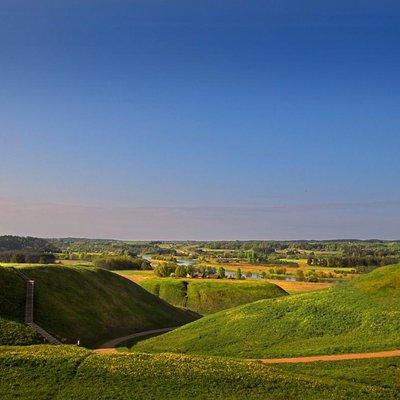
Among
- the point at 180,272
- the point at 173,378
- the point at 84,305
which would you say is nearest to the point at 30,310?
the point at 84,305

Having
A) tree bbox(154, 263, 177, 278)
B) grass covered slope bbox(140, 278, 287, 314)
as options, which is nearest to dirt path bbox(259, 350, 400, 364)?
grass covered slope bbox(140, 278, 287, 314)

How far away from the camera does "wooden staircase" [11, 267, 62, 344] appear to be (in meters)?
51.2

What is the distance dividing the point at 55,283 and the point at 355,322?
133 ft

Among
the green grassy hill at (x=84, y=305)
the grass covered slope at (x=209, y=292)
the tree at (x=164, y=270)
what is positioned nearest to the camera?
the green grassy hill at (x=84, y=305)

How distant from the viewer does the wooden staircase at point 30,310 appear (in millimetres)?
51181

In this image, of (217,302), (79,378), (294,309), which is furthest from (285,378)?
(217,302)

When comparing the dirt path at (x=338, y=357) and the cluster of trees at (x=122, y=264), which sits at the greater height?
the dirt path at (x=338, y=357)

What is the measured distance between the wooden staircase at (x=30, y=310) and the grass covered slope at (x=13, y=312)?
0.51 meters

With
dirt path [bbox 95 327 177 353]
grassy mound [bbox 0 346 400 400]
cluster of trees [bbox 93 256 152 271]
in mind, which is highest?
grassy mound [bbox 0 346 400 400]

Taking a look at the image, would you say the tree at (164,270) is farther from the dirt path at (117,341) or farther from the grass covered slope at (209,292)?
the dirt path at (117,341)

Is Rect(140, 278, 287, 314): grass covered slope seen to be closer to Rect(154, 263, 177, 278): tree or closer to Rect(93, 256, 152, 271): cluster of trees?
Rect(154, 263, 177, 278): tree

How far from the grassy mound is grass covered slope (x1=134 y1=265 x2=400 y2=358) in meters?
6.83

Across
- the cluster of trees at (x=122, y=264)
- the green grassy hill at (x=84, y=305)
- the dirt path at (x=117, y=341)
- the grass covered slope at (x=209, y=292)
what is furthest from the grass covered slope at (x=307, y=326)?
the cluster of trees at (x=122, y=264)

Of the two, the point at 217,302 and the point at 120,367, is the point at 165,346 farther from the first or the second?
the point at 217,302
